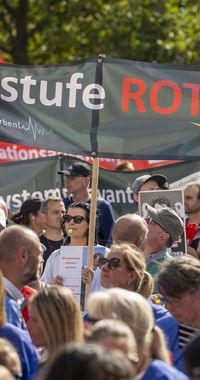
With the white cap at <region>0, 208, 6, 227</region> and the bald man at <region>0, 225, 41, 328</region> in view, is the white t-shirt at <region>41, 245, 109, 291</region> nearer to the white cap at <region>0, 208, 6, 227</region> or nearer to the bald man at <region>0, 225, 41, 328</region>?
the white cap at <region>0, 208, 6, 227</region>

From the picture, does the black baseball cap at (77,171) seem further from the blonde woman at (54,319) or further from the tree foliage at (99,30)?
the tree foliage at (99,30)

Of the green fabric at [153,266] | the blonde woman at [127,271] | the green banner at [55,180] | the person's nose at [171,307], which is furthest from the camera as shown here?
the green banner at [55,180]

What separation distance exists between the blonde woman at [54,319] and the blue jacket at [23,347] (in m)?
0.10

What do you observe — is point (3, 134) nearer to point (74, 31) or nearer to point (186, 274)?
point (186, 274)

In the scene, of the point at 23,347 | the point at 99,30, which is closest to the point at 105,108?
the point at 23,347

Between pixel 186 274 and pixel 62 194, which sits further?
pixel 62 194

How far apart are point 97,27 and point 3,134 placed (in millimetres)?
17413

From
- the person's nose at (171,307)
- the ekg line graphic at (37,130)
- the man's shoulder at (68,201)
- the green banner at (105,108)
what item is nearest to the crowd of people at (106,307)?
the person's nose at (171,307)

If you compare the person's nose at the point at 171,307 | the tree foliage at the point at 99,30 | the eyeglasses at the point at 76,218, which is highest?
the person's nose at the point at 171,307

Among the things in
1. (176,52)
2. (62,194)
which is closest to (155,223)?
(62,194)

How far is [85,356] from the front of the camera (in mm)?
3326

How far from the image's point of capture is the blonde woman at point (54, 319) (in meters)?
4.91

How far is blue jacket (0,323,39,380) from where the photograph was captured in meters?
5.35

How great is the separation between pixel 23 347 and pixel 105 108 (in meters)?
3.64
